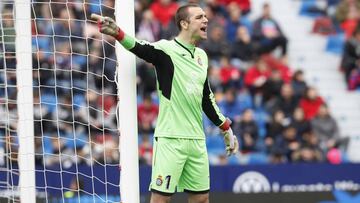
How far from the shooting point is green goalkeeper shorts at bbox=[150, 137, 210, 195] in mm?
5898

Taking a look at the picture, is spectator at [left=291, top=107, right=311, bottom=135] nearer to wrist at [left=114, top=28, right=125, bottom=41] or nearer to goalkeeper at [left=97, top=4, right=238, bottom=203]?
goalkeeper at [left=97, top=4, right=238, bottom=203]

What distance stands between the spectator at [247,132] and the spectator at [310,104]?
1017 mm

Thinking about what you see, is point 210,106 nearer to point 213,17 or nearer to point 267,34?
point 213,17

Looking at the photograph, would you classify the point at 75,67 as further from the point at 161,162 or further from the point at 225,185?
the point at 161,162

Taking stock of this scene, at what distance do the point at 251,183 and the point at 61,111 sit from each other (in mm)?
2554

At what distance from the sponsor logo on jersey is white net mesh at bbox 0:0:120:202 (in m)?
1.63

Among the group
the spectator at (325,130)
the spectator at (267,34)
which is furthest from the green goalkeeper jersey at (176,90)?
the spectator at (267,34)

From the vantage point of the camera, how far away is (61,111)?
9758 mm

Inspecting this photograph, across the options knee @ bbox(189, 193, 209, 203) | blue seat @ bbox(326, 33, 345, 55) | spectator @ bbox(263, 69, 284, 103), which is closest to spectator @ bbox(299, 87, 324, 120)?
spectator @ bbox(263, 69, 284, 103)

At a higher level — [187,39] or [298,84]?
[298,84]

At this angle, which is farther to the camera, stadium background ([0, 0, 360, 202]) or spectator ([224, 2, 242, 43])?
spectator ([224, 2, 242, 43])

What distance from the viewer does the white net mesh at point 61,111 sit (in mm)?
6895

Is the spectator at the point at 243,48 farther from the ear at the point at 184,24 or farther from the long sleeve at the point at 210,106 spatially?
the ear at the point at 184,24

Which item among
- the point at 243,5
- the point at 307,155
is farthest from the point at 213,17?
the point at 307,155
